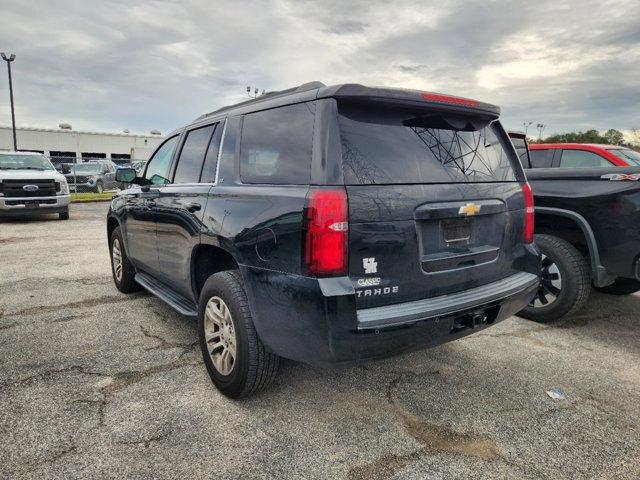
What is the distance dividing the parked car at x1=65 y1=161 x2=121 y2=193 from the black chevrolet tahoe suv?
70.9 feet

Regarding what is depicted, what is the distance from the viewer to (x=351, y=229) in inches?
86.7

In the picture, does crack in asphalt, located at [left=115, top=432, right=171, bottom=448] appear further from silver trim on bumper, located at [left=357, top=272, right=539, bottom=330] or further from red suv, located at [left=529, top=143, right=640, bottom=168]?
red suv, located at [left=529, top=143, right=640, bottom=168]

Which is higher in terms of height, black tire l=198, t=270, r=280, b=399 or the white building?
the white building

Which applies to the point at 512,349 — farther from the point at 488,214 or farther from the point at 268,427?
the point at 268,427

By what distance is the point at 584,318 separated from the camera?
4.58 meters

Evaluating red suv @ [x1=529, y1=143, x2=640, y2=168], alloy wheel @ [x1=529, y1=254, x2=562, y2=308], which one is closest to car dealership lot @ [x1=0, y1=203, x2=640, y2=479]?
alloy wheel @ [x1=529, y1=254, x2=562, y2=308]

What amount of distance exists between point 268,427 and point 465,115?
2.19m

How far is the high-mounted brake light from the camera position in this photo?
256 centimetres

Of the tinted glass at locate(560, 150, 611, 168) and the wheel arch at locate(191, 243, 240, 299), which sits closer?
the wheel arch at locate(191, 243, 240, 299)

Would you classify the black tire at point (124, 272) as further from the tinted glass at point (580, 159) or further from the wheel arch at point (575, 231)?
the tinted glass at point (580, 159)

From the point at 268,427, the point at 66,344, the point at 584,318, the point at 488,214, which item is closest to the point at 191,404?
the point at 268,427

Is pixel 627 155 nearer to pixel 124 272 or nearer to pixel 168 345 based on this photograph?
pixel 168 345

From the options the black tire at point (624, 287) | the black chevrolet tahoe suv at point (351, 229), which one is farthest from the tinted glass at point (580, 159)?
the black chevrolet tahoe suv at point (351, 229)

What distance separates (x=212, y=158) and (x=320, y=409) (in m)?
1.87
